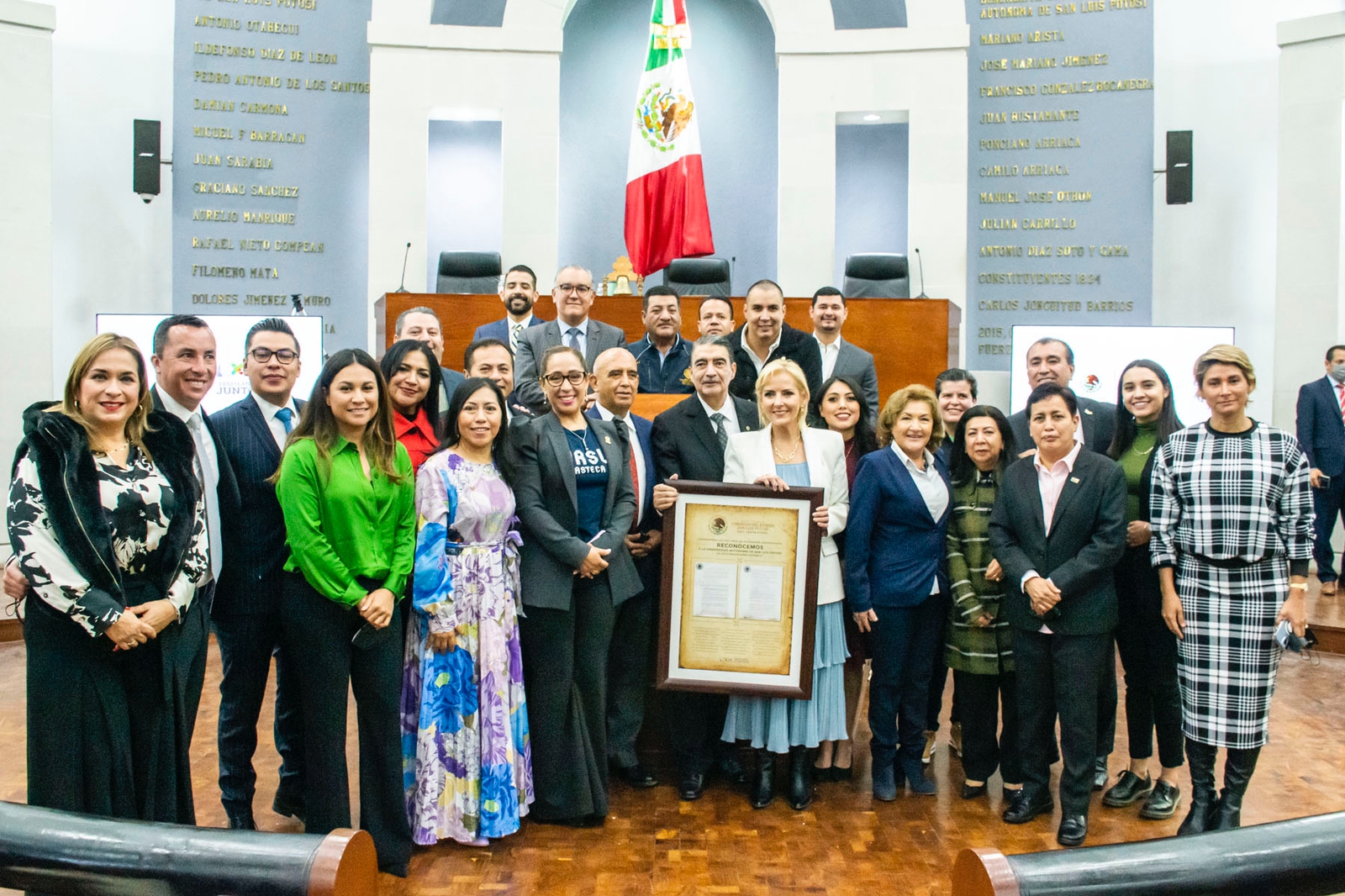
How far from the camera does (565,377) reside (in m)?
3.21

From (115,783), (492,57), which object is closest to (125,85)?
(492,57)

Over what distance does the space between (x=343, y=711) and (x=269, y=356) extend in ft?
3.64

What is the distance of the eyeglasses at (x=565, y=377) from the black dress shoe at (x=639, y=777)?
4.58 ft

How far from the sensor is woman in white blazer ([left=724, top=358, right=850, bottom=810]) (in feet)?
11.1

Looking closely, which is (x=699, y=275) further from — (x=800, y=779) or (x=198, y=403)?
(x=198, y=403)

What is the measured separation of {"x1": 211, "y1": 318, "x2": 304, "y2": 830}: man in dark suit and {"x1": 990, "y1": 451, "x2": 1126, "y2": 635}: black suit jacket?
7.47ft

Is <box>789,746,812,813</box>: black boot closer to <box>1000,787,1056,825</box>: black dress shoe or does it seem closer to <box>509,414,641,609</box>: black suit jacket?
<box>1000,787,1056,825</box>: black dress shoe

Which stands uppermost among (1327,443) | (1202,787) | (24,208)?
(24,208)

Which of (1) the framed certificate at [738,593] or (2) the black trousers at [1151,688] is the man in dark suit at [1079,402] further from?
(1) the framed certificate at [738,593]

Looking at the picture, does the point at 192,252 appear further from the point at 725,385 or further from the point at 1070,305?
the point at 1070,305

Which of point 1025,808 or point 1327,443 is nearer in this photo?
point 1025,808

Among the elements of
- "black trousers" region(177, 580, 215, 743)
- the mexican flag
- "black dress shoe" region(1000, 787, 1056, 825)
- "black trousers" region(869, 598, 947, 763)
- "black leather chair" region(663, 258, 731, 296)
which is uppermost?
the mexican flag

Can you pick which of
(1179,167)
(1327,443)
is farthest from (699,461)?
(1179,167)

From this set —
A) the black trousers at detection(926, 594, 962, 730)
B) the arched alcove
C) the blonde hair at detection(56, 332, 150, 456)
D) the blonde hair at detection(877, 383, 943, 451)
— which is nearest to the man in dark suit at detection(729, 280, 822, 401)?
the blonde hair at detection(877, 383, 943, 451)
